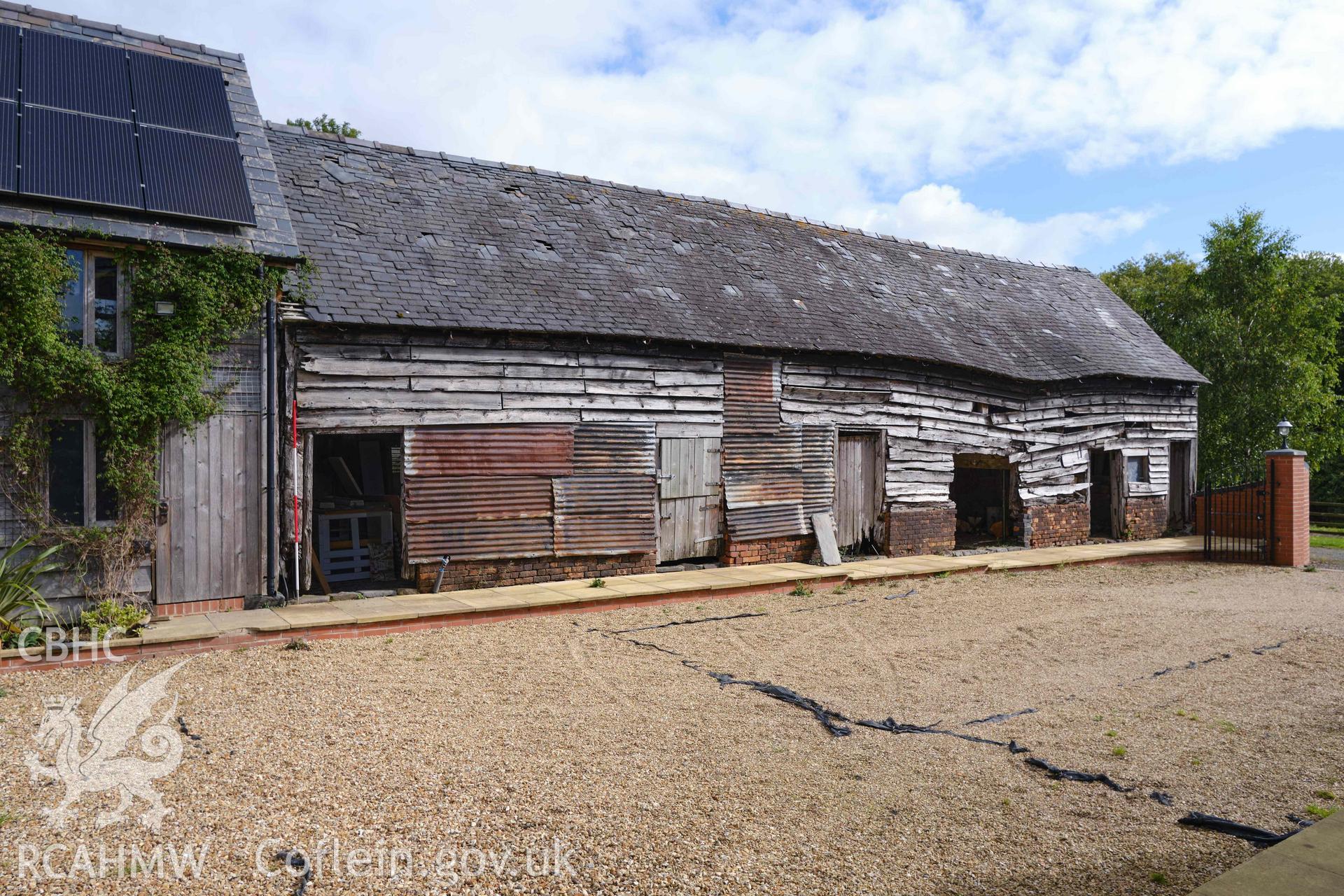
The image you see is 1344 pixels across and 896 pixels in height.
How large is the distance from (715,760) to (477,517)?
6.21m

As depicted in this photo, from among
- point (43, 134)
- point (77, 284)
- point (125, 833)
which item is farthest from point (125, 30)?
point (125, 833)

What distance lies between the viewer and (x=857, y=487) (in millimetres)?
13930

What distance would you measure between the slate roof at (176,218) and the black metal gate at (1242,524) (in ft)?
49.7

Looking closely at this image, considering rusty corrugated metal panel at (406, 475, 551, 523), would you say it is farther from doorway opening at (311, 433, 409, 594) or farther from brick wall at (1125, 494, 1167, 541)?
brick wall at (1125, 494, 1167, 541)

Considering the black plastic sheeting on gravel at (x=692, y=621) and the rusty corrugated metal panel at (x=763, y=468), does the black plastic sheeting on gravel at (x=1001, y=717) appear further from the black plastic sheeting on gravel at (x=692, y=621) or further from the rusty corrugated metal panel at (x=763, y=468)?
the rusty corrugated metal panel at (x=763, y=468)

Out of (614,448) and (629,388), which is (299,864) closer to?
(614,448)

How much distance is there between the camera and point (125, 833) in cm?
387

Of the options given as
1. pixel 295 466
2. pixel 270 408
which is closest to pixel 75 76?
pixel 270 408

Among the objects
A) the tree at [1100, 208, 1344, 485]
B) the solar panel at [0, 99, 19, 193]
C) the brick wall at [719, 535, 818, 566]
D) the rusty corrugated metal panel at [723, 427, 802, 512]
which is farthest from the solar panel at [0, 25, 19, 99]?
the tree at [1100, 208, 1344, 485]

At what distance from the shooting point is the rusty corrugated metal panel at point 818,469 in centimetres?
1322

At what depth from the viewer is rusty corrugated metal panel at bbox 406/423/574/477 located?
10234 mm

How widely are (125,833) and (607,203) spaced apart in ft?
40.7

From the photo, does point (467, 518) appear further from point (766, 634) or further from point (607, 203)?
point (607, 203)

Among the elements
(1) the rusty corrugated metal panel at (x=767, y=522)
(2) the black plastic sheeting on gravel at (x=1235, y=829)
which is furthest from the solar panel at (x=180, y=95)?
(2) the black plastic sheeting on gravel at (x=1235, y=829)
